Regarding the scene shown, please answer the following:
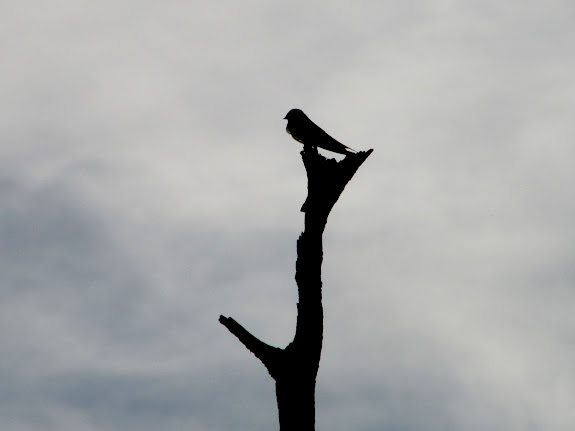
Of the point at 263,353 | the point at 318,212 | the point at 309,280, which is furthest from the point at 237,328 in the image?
the point at 318,212

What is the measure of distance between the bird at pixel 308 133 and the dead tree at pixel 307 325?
3523 millimetres

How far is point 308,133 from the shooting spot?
12.9 metres

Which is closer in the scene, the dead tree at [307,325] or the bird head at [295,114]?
the dead tree at [307,325]

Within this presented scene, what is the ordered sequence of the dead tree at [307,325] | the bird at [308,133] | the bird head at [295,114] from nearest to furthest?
the dead tree at [307,325] < the bird at [308,133] < the bird head at [295,114]

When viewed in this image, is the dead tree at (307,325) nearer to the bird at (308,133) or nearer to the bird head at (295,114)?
the bird at (308,133)

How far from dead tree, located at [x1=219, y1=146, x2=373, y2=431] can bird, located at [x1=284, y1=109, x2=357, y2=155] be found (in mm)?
3523

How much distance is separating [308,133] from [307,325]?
5173 millimetres

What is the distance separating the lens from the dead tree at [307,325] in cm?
831

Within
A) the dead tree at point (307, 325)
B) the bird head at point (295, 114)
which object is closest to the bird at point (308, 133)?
the bird head at point (295, 114)

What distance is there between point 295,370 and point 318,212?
1.86m

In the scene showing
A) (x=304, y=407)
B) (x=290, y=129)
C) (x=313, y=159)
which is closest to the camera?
(x=304, y=407)

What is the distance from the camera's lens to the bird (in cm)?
1262

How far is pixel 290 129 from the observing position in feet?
43.1

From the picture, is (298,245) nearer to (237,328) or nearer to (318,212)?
(318,212)
